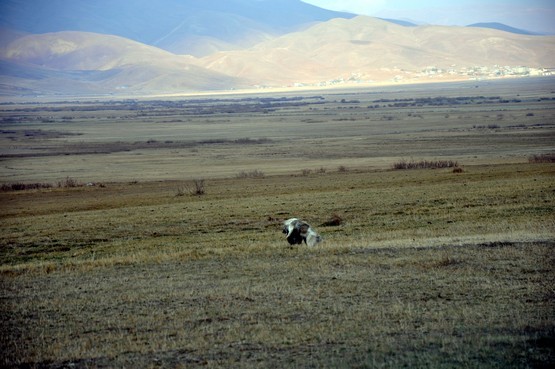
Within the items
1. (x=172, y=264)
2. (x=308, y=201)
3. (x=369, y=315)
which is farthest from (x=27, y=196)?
(x=369, y=315)

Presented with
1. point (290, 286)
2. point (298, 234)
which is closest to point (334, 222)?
point (298, 234)

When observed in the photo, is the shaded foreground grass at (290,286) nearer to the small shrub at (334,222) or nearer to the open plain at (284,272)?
the open plain at (284,272)

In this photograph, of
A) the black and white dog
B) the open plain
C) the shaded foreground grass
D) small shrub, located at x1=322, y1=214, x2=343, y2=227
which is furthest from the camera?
small shrub, located at x1=322, y1=214, x2=343, y2=227

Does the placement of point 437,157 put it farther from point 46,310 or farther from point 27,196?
point 46,310

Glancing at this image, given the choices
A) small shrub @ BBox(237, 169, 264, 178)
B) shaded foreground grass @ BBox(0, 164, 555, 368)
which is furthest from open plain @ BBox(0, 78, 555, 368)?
small shrub @ BBox(237, 169, 264, 178)

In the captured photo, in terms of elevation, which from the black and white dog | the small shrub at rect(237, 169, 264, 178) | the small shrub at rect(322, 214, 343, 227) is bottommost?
the small shrub at rect(237, 169, 264, 178)

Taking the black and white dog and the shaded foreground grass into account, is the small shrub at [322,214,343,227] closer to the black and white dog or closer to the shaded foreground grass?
the shaded foreground grass

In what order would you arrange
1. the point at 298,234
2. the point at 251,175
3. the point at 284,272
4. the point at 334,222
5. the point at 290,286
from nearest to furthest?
the point at 290,286
the point at 284,272
the point at 298,234
the point at 334,222
the point at 251,175

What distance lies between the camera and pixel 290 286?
44.8 ft

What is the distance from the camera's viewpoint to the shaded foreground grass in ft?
32.2

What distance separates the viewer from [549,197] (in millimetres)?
24766

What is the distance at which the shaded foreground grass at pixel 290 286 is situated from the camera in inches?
386

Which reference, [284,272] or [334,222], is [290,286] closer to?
[284,272]

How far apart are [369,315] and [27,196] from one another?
94.8ft
